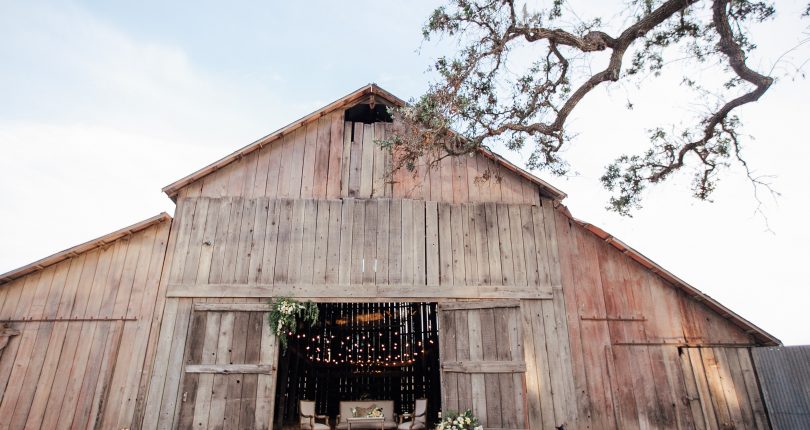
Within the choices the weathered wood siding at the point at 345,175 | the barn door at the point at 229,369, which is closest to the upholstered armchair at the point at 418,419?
the barn door at the point at 229,369

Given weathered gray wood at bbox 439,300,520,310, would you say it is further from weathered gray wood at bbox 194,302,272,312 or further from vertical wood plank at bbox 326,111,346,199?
weathered gray wood at bbox 194,302,272,312

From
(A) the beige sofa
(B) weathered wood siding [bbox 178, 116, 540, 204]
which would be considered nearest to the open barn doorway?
(A) the beige sofa

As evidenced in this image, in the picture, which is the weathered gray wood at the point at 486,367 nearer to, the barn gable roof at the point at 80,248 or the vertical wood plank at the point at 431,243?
the vertical wood plank at the point at 431,243

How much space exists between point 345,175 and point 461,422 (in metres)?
4.46

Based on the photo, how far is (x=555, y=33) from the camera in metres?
6.60

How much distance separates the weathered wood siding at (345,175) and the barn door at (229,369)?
211 cm

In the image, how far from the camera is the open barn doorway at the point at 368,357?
1467 cm

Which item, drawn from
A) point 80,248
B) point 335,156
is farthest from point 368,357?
point 80,248

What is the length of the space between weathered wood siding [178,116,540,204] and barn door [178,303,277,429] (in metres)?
2.11

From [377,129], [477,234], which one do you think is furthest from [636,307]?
[377,129]

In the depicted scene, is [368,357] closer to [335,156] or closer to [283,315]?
[283,315]

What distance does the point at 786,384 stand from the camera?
25.8ft

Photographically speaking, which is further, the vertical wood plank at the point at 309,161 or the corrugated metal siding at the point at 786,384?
the vertical wood plank at the point at 309,161

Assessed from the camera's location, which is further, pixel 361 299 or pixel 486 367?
pixel 361 299
